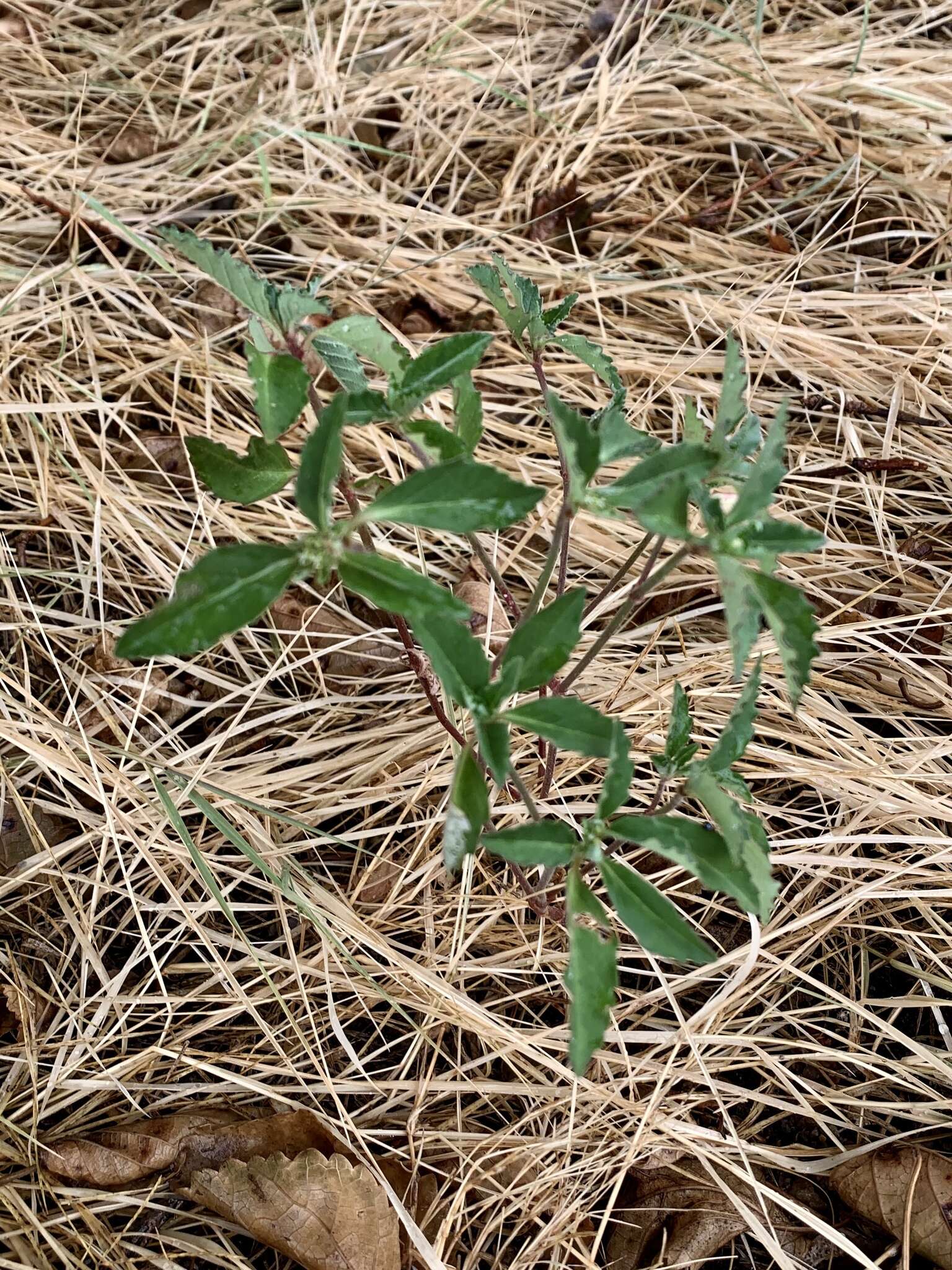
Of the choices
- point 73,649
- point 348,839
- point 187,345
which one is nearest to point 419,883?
point 348,839

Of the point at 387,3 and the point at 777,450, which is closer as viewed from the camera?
the point at 777,450

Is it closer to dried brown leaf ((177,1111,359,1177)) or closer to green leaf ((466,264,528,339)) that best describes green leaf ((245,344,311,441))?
green leaf ((466,264,528,339))

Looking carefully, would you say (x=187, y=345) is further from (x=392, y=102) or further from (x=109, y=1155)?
(x=109, y=1155)

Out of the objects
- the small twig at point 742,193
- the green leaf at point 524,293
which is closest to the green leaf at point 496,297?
the green leaf at point 524,293

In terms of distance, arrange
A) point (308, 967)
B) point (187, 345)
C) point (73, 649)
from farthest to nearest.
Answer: point (187, 345) < point (73, 649) < point (308, 967)

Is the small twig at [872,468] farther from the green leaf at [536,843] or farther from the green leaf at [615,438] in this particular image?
the green leaf at [536,843]

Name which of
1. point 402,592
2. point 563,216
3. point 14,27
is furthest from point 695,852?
point 14,27

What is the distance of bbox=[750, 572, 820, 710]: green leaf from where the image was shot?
2.72 ft

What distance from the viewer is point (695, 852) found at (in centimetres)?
94

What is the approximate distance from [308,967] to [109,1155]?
0.99ft

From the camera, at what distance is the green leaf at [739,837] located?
943mm

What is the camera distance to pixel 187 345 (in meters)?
1.99

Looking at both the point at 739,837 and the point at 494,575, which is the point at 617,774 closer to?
the point at 739,837

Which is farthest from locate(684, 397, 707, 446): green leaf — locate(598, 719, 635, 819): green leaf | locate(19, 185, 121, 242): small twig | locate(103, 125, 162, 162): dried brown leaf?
locate(103, 125, 162, 162): dried brown leaf
